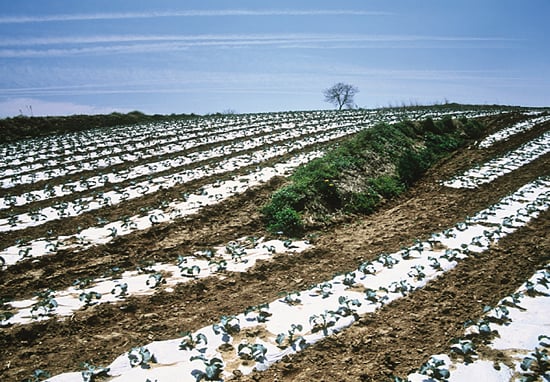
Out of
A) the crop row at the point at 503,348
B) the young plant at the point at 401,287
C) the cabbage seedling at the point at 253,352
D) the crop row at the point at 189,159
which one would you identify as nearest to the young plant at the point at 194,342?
the cabbage seedling at the point at 253,352

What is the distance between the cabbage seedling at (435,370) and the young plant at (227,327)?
2778mm

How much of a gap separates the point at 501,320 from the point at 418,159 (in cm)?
1184

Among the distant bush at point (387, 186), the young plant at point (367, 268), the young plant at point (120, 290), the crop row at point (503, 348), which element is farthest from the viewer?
the distant bush at point (387, 186)

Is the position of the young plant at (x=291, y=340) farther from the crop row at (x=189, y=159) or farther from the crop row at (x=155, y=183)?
the crop row at (x=189, y=159)

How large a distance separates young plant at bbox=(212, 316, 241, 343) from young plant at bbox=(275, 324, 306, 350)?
74cm

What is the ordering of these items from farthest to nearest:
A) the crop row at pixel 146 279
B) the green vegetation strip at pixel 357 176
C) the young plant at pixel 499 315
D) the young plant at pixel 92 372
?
the green vegetation strip at pixel 357 176 < the crop row at pixel 146 279 < the young plant at pixel 499 315 < the young plant at pixel 92 372

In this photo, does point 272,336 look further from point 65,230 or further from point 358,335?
point 65,230

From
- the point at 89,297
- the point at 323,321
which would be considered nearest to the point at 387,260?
the point at 323,321

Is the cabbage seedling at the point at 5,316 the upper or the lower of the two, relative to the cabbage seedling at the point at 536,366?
lower

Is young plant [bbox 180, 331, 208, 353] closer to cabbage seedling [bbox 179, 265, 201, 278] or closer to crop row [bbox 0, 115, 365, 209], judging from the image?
cabbage seedling [bbox 179, 265, 201, 278]

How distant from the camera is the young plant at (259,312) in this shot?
5.82 metres

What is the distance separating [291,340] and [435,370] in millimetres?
2011

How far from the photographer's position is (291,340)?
5.25 metres

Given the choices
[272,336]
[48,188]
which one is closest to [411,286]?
[272,336]
